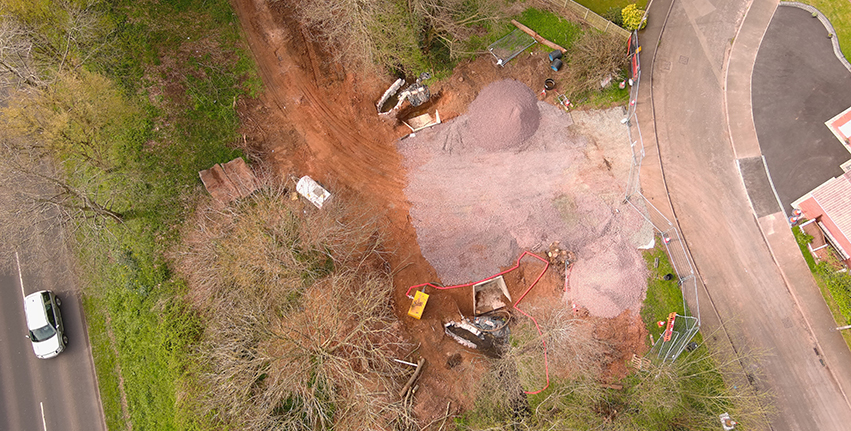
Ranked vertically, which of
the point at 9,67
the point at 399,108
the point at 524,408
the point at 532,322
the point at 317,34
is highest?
the point at 317,34

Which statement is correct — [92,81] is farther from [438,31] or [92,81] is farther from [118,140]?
[438,31]


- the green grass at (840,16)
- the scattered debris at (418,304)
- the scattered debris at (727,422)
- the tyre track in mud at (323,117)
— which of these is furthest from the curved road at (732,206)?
the tyre track in mud at (323,117)

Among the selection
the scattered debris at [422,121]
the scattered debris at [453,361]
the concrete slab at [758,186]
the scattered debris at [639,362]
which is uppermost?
the scattered debris at [422,121]

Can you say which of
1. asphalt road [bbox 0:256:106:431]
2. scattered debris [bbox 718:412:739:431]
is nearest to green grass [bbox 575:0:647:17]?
scattered debris [bbox 718:412:739:431]

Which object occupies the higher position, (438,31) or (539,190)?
(438,31)

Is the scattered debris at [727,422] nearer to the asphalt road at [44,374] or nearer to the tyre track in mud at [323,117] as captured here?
the tyre track in mud at [323,117]

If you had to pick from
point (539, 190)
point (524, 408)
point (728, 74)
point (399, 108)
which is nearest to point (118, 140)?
point (399, 108)

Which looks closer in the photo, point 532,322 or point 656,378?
point 656,378

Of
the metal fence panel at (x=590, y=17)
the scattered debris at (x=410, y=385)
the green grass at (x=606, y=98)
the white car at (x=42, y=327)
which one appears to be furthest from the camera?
the metal fence panel at (x=590, y=17)
